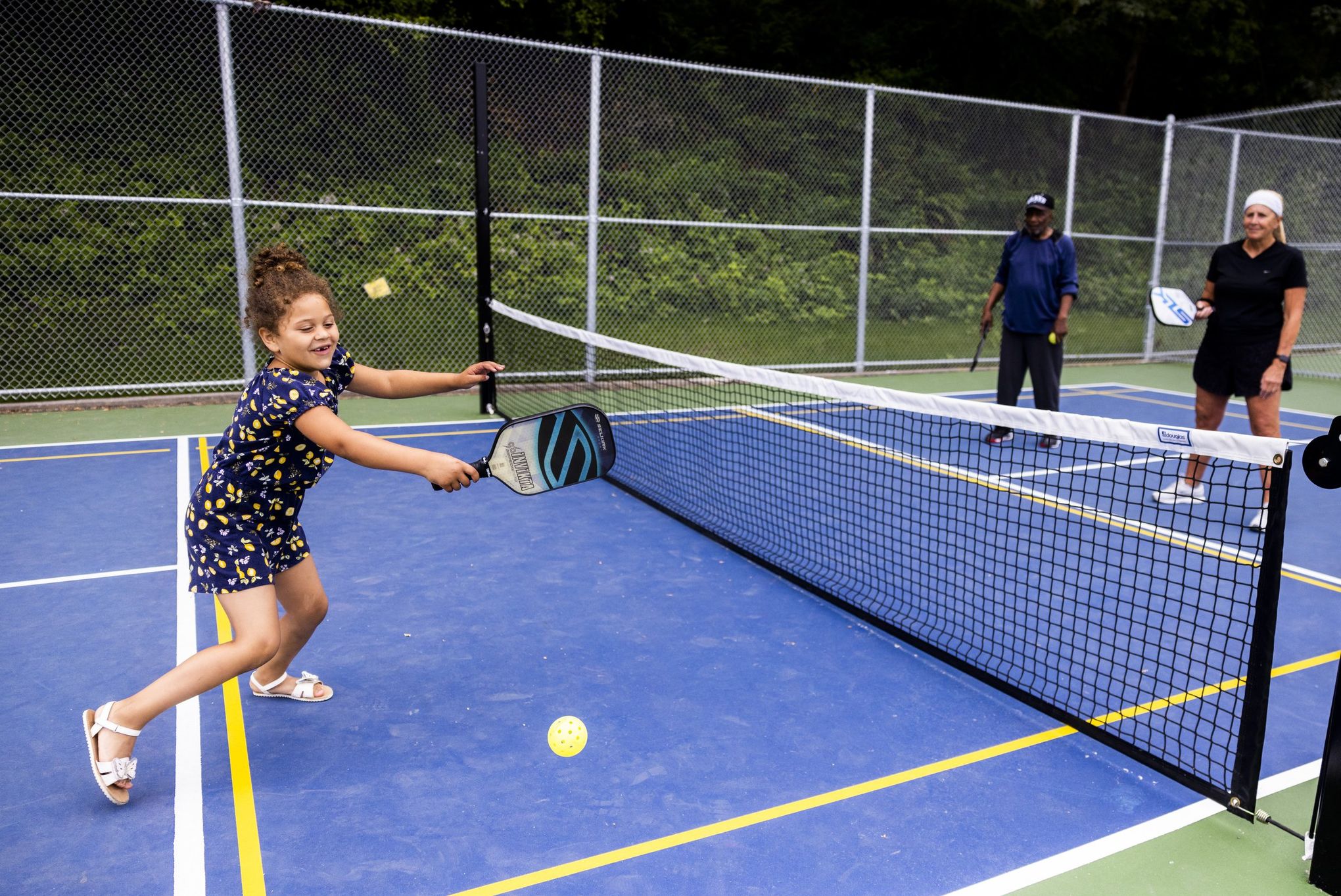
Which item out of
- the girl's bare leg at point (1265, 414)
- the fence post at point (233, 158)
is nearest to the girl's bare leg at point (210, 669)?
the girl's bare leg at point (1265, 414)

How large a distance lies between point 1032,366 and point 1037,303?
1.78 ft

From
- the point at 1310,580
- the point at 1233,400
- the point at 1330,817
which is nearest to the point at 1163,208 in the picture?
the point at 1233,400

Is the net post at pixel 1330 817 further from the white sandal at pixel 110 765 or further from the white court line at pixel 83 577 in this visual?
the white court line at pixel 83 577

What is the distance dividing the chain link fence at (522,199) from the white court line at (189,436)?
130cm

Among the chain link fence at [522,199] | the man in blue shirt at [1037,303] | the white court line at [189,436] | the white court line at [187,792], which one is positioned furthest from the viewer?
the chain link fence at [522,199]

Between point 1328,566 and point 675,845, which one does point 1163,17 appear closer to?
point 1328,566

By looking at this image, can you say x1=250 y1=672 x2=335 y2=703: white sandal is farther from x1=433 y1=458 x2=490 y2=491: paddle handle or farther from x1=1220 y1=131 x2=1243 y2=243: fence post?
x1=1220 y1=131 x2=1243 y2=243: fence post

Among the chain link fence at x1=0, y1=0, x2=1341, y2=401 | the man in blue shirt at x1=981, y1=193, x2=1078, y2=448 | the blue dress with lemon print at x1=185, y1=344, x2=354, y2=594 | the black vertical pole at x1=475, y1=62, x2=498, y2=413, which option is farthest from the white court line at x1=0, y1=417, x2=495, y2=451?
the blue dress with lemon print at x1=185, y1=344, x2=354, y2=594

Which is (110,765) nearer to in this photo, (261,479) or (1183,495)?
(261,479)

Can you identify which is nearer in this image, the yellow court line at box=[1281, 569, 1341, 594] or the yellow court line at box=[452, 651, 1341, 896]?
the yellow court line at box=[452, 651, 1341, 896]

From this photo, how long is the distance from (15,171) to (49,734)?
9343mm

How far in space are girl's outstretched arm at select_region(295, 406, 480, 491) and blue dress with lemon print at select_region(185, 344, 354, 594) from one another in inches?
2.5

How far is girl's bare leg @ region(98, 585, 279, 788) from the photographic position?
2.86 metres

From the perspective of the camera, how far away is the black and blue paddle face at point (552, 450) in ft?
10.4
